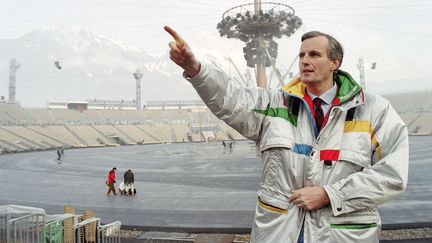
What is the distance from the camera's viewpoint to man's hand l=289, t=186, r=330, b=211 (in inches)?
78.8

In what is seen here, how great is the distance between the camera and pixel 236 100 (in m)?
2.13

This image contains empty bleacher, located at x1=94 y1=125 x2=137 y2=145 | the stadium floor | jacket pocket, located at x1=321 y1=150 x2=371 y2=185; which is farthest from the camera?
empty bleacher, located at x1=94 y1=125 x2=137 y2=145

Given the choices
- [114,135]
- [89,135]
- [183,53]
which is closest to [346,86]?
[183,53]

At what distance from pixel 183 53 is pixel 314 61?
2.73ft

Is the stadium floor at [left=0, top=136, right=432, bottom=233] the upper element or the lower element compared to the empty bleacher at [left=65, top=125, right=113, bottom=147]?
lower

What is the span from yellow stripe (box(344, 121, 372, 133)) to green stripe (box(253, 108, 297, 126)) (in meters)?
0.31

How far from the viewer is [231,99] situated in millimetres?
2109

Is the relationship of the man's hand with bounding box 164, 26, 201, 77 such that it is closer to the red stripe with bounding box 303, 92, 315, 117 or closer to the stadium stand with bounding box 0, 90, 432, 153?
the red stripe with bounding box 303, 92, 315, 117

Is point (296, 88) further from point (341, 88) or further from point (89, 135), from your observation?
point (89, 135)

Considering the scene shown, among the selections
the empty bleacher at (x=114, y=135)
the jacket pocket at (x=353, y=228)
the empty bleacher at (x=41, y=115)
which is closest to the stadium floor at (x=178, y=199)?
the jacket pocket at (x=353, y=228)

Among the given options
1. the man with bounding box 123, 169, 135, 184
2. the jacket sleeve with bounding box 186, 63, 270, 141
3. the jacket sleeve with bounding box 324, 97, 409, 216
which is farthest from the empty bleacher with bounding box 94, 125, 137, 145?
the jacket sleeve with bounding box 324, 97, 409, 216

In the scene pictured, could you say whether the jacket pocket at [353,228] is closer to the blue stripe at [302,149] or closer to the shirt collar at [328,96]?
the blue stripe at [302,149]

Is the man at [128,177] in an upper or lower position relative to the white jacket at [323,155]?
lower

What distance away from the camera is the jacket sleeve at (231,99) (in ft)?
6.56
